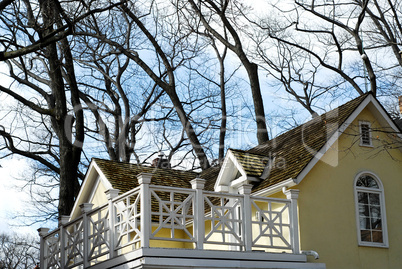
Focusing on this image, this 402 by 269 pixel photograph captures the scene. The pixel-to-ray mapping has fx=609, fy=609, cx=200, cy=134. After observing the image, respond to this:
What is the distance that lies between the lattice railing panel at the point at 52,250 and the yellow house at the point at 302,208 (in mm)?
34

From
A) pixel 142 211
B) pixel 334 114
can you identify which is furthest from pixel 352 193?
pixel 142 211

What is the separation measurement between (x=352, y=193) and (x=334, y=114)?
7.72ft

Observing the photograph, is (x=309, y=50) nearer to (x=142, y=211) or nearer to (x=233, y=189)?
(x=233, y=189)

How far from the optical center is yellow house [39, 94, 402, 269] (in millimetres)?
13297

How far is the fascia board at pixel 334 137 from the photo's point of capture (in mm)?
14484

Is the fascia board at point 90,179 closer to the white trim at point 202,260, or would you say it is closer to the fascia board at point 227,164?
the fascia board at point 227,164

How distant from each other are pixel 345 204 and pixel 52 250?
778 centimetres

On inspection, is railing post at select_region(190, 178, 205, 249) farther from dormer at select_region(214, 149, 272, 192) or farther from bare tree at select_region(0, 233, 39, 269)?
bare tree at select_region(0, 233, 39, 269)

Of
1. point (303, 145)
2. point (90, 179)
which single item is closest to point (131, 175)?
point (90, 179)

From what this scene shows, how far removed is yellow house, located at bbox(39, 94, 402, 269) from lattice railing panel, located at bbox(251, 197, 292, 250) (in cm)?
3

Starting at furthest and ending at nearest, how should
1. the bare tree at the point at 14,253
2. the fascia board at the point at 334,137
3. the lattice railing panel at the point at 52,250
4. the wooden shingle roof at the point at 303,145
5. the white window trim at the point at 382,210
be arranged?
the bare tree at the point at 14,253 → the lattice railing panel at the point at 52,250 → the white window trim at the point at 382,210 → the wooden shingle roof at the point at 303,145 → the fascia board at the point at 334,137

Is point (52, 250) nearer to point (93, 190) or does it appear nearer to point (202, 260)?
point (93, 190)

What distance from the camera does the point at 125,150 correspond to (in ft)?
97.8

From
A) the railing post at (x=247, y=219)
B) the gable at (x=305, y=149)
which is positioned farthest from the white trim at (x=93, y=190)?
the railing post at (x=247, y=219)
